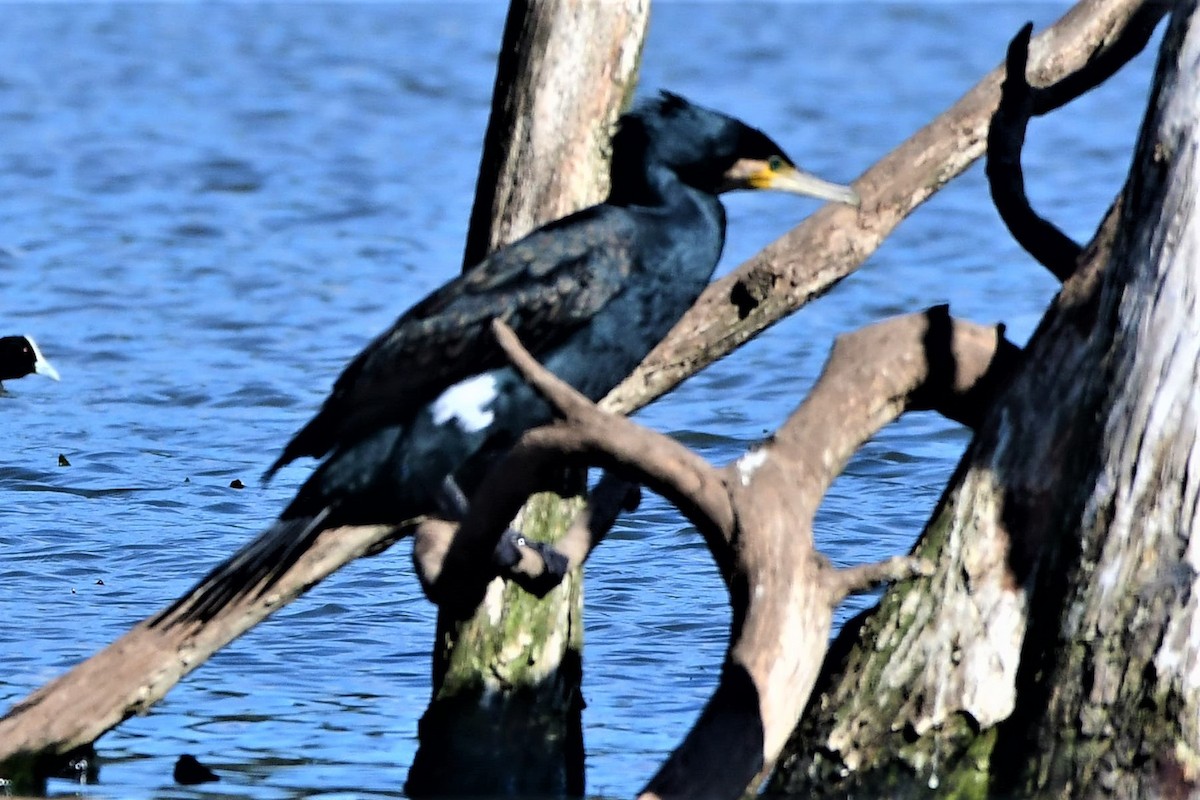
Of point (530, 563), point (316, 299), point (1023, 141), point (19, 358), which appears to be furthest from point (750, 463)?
point (316, 299)

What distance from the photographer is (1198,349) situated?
3.91 m

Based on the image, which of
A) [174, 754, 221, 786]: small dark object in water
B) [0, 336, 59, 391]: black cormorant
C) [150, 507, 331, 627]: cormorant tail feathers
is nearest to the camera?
[150, 507, 331, 627]: cormorant tail feathers

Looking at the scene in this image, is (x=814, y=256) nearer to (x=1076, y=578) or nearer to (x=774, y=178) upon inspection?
(x=774, y=178)

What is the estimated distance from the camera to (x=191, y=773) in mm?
4977

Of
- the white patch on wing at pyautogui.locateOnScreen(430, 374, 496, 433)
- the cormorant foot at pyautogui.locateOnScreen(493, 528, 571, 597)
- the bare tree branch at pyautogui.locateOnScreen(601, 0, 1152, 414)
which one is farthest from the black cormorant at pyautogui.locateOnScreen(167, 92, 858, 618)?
the bare tree branch at pyautogui.locateOnScreen(601, 0, 1152, 414)

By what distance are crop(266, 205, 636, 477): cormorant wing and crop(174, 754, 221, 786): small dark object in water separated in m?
0.94

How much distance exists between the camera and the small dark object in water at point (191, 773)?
4965 millimetres

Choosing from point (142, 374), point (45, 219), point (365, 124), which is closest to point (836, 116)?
point (365, 124)

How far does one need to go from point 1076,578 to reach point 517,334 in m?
1.21

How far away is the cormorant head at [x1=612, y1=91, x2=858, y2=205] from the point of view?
14.9 feet

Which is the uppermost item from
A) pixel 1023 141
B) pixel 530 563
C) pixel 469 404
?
pixel 1023 141

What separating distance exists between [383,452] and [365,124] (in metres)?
13.4

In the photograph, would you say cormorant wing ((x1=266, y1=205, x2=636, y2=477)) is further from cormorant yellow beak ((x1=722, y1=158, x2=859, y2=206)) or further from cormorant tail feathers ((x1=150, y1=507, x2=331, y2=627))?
cormorant yellow beak ((x1=722, y1=158, x2=859, y2=206))

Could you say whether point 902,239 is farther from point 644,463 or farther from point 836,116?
point 644,463
